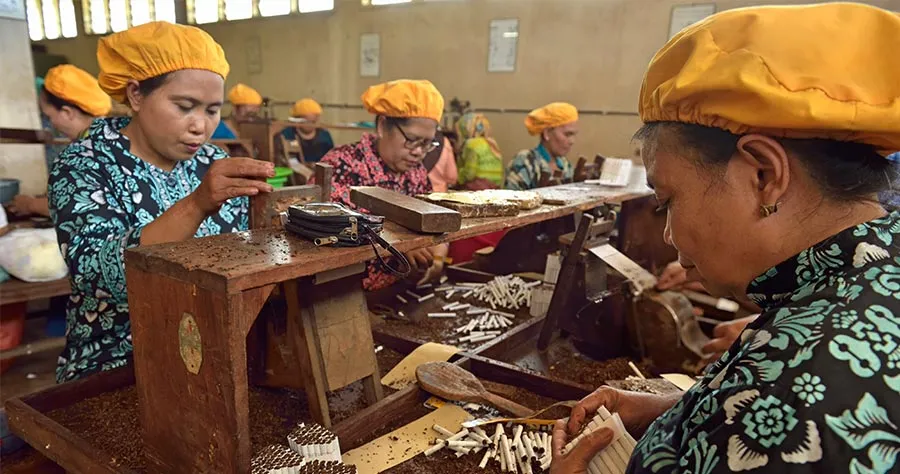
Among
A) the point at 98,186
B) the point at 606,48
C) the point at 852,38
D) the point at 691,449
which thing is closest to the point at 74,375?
the point at 98,186

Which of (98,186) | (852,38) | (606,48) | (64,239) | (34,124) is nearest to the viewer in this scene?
(852,38)

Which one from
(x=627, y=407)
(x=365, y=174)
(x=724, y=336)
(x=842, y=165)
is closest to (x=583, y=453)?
(x=627, y=407)

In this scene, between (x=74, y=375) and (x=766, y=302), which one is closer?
(x=766, y=302)

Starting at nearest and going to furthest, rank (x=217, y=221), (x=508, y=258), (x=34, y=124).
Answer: (x=217, y=221)
(x=508, y=258)
(x=34, y=124)

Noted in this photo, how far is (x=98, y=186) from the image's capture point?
175 cm

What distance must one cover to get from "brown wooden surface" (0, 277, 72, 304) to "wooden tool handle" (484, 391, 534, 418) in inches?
135

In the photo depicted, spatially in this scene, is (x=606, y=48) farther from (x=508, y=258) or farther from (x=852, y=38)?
(x=852, y=38)

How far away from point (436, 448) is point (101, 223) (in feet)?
3.94

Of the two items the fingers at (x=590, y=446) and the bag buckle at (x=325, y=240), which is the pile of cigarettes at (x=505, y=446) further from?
the bag buckle at (x=325, y=240)

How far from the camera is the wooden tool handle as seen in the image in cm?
163

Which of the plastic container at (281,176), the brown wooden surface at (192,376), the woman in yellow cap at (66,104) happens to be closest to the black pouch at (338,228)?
the brown wooden surface at (192,376)

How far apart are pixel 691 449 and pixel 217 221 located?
5.81ft

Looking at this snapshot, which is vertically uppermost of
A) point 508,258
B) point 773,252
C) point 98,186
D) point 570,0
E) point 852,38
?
point 570,0

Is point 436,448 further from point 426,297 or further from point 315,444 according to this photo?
point 426,297
